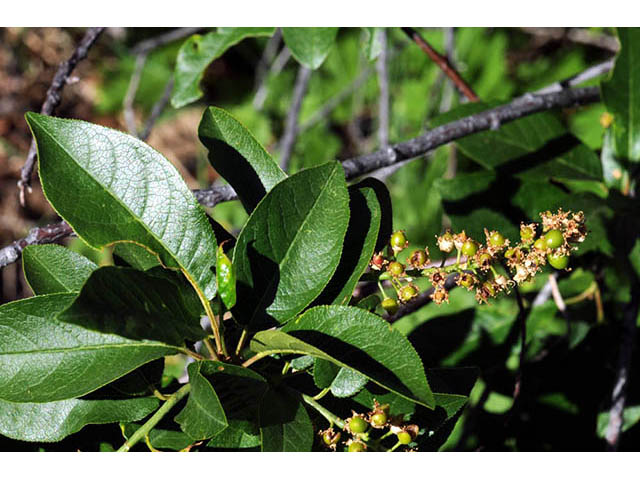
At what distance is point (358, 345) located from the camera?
2.69ft

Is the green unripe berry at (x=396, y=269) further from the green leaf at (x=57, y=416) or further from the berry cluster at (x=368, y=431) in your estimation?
the green leaf at (x=57, y=416)

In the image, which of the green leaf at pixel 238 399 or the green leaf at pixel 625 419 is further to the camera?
the green leaf at pixel 625 419

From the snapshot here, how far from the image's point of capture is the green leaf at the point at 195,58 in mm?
1726

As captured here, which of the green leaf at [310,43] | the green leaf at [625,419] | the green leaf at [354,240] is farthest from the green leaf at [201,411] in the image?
the green leaf at [625,419]

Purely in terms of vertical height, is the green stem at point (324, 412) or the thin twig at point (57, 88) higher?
the thin twig at point (57, 88)

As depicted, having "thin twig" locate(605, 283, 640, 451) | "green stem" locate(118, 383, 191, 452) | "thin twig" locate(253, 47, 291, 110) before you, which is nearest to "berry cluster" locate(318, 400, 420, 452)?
"green stem" locate(118, 383, 191, 452)

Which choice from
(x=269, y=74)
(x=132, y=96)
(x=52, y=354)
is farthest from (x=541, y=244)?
(x=269, y=74)

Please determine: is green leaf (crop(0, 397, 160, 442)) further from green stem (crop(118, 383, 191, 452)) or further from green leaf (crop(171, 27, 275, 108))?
green leaf (crop(171, 27, 275, 108))

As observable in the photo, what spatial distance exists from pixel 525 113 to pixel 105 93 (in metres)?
3.10

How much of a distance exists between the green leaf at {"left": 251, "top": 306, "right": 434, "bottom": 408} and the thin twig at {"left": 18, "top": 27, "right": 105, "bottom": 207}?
0.78m

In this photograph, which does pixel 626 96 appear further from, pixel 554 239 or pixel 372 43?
pixel 554 239

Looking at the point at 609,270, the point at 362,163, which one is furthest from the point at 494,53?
the point at 362,163

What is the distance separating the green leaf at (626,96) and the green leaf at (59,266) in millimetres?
1333

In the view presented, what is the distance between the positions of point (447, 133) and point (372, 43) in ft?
1.08
